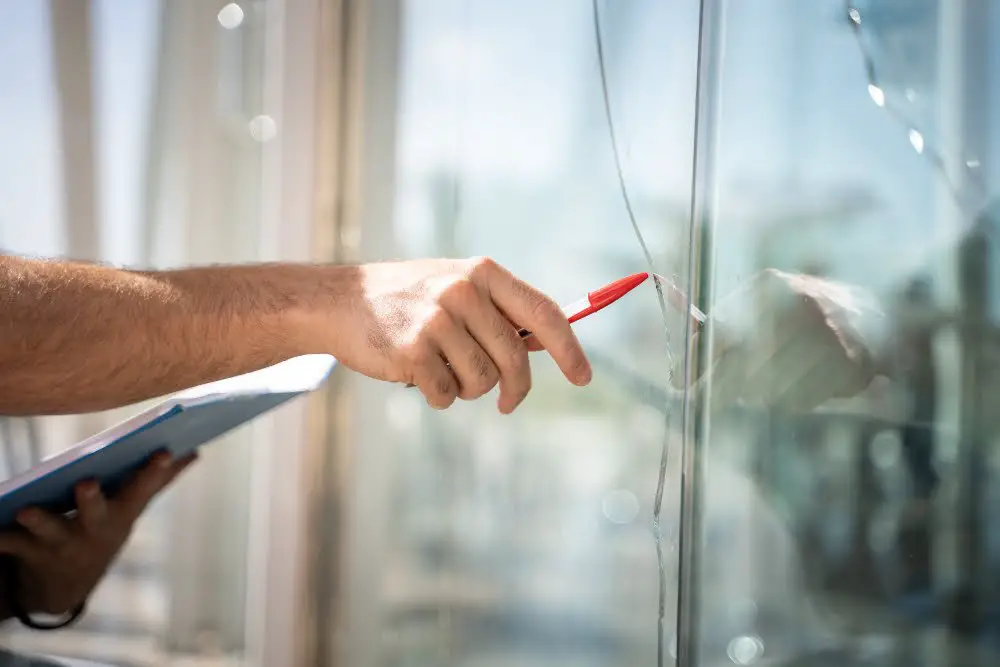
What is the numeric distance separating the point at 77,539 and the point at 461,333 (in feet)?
1.40

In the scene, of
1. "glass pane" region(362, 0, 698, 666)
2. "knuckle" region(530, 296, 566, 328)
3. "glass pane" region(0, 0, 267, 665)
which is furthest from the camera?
"glass pane" region(0, 0, 267, 665)

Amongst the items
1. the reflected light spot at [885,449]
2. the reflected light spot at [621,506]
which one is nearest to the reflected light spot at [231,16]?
the reflected light spot at [621,506]

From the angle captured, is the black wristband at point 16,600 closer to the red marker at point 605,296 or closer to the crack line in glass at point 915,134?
the red marker at point 605,296

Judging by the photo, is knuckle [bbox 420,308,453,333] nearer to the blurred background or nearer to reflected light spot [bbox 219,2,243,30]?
the blurred background

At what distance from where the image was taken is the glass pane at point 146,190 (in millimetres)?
1178

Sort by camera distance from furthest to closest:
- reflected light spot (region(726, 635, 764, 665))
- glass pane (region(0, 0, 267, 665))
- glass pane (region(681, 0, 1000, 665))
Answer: glass pane (region(0, 0, 267, 665)) < reflected light spot (region(726, 635, 764, 665)) < glass pane (region(681, 0, 1000, 665))

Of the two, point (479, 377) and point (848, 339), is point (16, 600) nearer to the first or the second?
point (479, 377)

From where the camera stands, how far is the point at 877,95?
62 centimetres

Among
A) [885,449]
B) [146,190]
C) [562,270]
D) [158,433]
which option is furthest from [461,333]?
[146,190]

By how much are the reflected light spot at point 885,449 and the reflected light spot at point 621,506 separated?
0.49m

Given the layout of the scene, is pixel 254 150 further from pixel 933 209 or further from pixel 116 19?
pixel 933 209

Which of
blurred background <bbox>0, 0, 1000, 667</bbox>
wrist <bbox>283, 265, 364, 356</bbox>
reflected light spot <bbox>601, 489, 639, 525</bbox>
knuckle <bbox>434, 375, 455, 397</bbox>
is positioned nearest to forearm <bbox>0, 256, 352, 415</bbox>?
wrist <bbox>283, 265, 364, 356</bbox>

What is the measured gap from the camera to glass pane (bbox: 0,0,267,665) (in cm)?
118

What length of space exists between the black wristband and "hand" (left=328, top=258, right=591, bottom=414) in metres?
0.43
